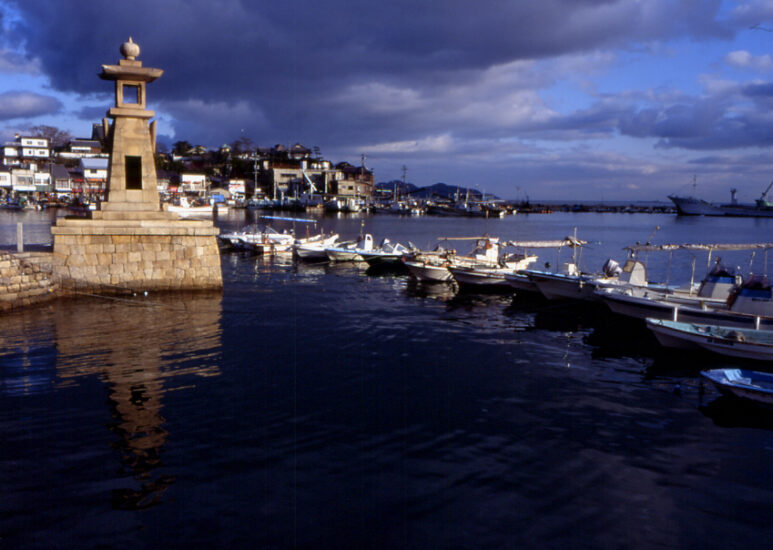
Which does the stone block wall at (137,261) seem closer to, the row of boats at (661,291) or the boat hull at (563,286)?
the row of boats at (661,291)

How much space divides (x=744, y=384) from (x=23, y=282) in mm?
21712

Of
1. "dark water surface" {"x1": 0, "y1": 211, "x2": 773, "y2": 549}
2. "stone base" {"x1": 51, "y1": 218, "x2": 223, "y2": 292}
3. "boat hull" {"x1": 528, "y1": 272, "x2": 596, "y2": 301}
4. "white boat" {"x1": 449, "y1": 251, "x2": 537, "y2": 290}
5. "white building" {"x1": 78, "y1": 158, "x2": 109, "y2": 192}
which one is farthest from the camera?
"white building" {"x1": 78, "y1": 158, "x2": 109, "y2": 192}

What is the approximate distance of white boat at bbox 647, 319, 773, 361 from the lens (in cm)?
1543

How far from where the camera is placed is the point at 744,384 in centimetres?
1222

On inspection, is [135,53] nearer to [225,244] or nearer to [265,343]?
[265,343]

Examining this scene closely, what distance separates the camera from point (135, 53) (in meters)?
21.8

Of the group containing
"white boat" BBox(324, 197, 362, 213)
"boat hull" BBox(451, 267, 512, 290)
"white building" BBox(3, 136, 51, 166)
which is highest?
"white building" BBox(3, 136, 51, 166)

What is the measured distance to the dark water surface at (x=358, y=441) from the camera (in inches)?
303

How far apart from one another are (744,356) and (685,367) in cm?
152

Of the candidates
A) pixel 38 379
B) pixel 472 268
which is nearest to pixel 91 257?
pixel 38 379

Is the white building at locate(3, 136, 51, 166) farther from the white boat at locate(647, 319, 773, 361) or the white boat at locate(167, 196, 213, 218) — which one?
the white boat at locate(647, 319, 773, 361)

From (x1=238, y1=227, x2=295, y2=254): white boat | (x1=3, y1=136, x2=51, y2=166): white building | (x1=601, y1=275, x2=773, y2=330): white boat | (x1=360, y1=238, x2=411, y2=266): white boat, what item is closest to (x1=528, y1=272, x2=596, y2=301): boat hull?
(x1=601, y1=275, x2=773, y2=330): white boat

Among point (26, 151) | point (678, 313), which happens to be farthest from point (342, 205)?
point (678, 313)

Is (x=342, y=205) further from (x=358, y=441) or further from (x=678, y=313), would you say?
(x=358, y=441)
